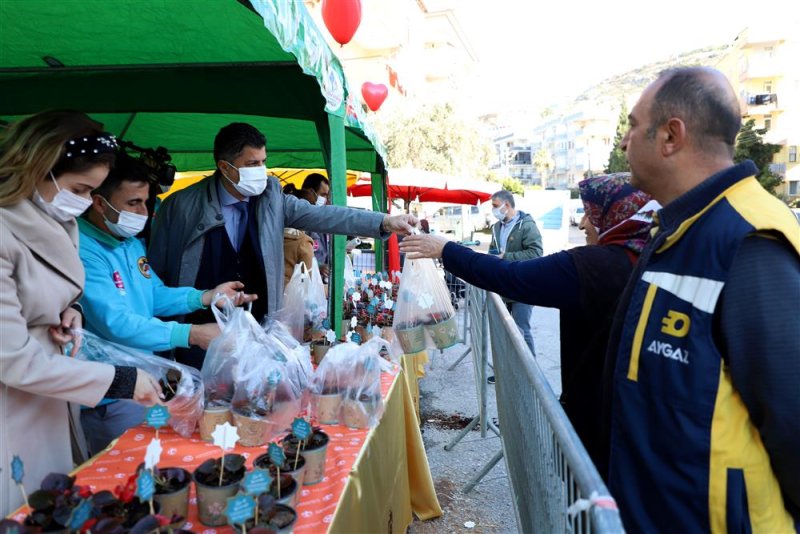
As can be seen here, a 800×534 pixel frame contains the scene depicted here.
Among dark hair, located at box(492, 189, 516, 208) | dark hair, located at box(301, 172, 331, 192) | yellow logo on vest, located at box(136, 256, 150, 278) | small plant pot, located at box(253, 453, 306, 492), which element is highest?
dark hair, located at box(301, 172, 331, 192)

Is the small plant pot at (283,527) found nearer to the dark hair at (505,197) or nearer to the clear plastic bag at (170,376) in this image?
the clear plastic bag at (170,376)

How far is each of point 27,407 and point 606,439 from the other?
174 cm

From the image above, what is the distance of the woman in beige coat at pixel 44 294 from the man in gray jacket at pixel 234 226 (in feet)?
3.30

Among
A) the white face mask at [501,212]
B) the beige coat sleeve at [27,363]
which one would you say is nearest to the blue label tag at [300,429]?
the beige coat sleeve at [27,363]

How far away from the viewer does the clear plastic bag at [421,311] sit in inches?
113

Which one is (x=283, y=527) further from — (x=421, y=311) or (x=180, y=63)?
(x=180, y=63)

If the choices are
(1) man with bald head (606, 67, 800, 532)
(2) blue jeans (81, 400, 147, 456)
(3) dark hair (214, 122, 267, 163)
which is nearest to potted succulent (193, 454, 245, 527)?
(2) blue jeans (81, 400, 147, 456)

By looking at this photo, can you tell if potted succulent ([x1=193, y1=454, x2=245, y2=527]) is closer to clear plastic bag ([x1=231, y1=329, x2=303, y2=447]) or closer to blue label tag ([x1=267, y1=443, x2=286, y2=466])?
blue label tag ([x1=267, y1=443, x2=286, y2=466])

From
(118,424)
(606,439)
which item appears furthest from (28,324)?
(606,439)

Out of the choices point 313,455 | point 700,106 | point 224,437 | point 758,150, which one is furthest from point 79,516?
point 758,150

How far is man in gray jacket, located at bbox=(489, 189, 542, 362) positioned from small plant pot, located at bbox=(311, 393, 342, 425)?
4252 mm

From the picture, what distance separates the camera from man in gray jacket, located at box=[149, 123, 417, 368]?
277 centimetres

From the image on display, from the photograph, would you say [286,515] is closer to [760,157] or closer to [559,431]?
[559,431]

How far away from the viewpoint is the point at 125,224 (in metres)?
2.24
